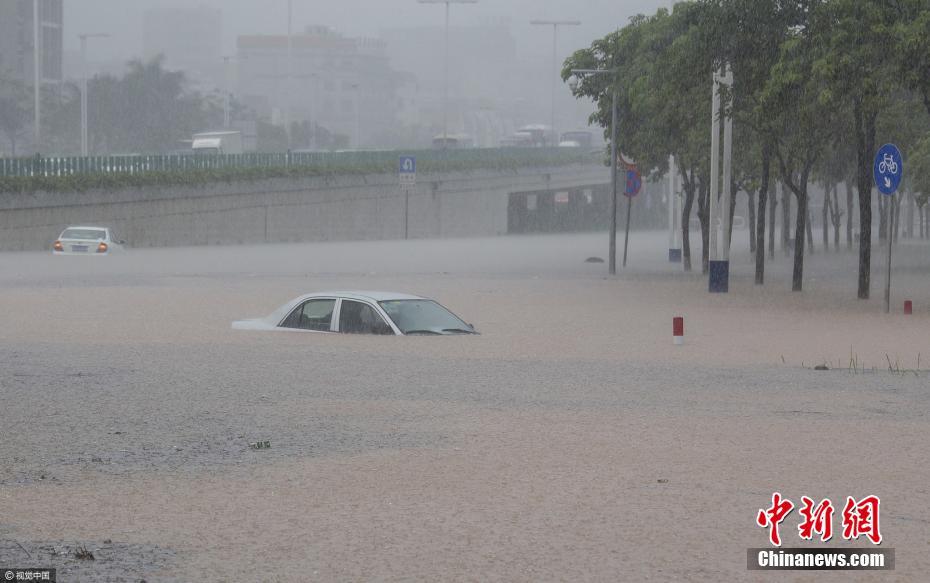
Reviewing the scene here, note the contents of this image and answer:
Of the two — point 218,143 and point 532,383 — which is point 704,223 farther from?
point 218,143

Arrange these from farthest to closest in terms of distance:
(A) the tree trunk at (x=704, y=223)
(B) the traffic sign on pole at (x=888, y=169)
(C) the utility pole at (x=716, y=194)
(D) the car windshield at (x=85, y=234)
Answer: (D) the car windshield at (x=85, y=234) < (A) the tree trunk at (x=704, y=223) < (C) the utility pole at (x=716, y=194) < (B) the traffic sign on pole at (x=888, y=169)

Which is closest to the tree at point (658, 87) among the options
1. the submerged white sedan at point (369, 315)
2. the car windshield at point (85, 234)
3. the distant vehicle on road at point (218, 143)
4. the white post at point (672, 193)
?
the white post at point (672, 193)

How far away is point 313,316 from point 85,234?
3383 cm

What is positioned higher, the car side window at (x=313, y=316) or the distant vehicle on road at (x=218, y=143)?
the distant vehicle on road at (x=218, y=143)

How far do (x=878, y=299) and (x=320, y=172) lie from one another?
154 feet

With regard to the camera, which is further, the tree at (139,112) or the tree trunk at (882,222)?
the tree at (139,112)

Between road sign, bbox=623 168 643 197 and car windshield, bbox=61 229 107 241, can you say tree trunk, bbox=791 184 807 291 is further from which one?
car windshield, bbox=61 229 107 241

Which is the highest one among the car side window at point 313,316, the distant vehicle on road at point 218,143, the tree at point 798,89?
the tree at point 798,89

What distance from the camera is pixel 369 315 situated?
23.1 meters

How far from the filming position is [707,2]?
3481 centimetres

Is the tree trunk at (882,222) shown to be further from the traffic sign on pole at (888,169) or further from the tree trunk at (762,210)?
the traffic sign on pole at (888,169)

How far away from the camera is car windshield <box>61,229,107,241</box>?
5531 centimetres

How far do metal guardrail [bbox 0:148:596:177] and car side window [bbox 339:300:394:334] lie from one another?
39030mm

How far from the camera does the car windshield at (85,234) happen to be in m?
55.3
